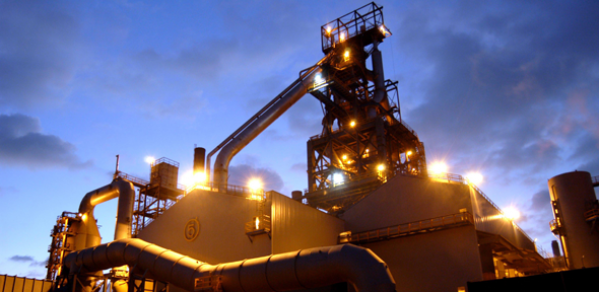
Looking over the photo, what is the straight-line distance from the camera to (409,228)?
115ft

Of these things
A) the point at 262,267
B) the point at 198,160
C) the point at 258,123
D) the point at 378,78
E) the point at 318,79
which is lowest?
the point at 262,267

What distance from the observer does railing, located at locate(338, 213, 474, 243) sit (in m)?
33.6

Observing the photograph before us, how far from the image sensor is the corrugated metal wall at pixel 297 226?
3216cm

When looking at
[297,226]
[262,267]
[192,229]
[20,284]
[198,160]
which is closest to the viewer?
[262,267]

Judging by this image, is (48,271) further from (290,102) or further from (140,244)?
(290,102)

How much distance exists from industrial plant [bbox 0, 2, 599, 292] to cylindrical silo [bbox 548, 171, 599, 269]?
0.10m

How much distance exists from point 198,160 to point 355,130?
1859cm

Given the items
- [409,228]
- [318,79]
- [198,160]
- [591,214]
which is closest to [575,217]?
[591,214]

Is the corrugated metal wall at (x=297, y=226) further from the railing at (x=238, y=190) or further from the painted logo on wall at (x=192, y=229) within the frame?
the painted logo on wall at (x=192, y=229)

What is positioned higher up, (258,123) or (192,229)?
(258,123)

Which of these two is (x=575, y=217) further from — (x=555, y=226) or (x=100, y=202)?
(x=100, y=202)

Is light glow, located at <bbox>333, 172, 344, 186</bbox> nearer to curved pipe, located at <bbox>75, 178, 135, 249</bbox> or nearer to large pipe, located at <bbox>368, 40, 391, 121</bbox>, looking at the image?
large pipe, located at <bbox>368, 40, 391, 121</bbox>

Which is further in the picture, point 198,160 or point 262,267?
point 198,160

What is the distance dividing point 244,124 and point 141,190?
13.1m
